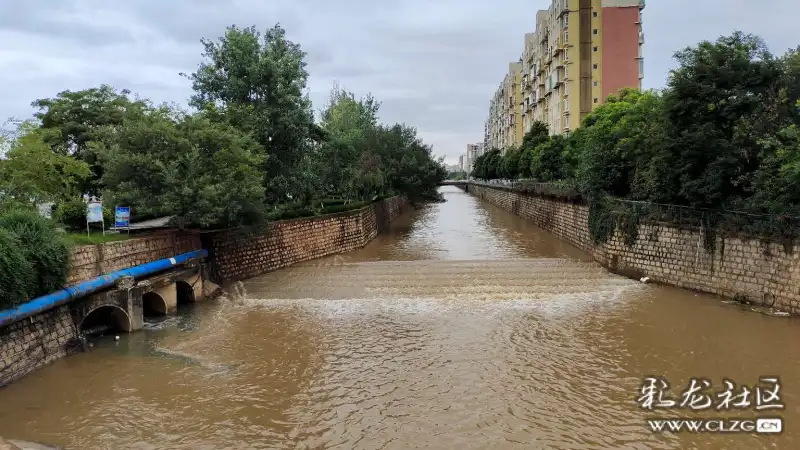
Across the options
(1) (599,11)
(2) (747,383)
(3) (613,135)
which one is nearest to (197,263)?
(2) (747,383)

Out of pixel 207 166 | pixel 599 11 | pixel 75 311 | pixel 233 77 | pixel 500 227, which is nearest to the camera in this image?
pixel 75 311

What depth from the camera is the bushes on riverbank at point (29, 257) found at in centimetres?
1110

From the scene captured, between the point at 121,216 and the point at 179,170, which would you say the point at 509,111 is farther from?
the point at 121,216

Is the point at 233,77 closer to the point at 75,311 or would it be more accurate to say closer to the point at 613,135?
the point at 75,311

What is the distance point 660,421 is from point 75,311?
13099 millimetres

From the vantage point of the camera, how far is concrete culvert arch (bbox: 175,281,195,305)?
1845 centimetres

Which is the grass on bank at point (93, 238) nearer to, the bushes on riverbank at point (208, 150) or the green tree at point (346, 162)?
the bushes on riverbank at point (208, 150)

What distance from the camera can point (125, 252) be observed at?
15914mm

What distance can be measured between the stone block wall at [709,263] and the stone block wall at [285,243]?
42.8ft

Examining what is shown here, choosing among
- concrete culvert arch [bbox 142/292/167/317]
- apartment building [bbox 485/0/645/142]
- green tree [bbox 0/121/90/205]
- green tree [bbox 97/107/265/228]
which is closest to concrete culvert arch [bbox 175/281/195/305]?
concrete culvert arch [bbox 142/292/167/317]

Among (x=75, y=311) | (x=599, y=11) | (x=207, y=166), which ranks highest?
(x=599, y=11)

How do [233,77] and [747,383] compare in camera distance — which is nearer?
[747,383]

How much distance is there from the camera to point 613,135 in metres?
26.8

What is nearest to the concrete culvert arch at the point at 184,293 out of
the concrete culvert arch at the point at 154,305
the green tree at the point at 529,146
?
the concrete culvert arch at the point at 154,305
